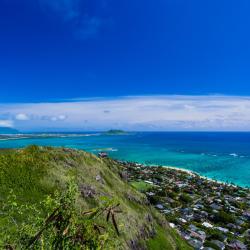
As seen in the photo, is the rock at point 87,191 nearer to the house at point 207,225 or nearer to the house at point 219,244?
the house at point 219,244

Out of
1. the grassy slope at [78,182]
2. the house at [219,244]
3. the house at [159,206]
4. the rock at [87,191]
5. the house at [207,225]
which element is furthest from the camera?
the house at [159,206]

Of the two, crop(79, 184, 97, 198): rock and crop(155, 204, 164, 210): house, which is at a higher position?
crop(79, 184, 97, 198): rock

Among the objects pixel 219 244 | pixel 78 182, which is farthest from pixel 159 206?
A: pixel 78 182

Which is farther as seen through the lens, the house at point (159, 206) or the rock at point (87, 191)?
the house at point (159, 206)

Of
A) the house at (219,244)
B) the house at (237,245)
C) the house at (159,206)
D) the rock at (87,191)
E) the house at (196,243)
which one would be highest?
the rock at (87,191)

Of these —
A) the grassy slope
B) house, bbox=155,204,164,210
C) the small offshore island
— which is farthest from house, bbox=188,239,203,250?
house, bbox=155,204,164,210

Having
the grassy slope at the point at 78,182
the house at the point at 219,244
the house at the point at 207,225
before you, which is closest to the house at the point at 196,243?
the house at the point at 219,244

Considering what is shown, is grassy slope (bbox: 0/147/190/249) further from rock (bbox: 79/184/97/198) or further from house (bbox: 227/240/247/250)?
house (bbox: 227/240/247/250)

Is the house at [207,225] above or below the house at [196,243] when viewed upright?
below
